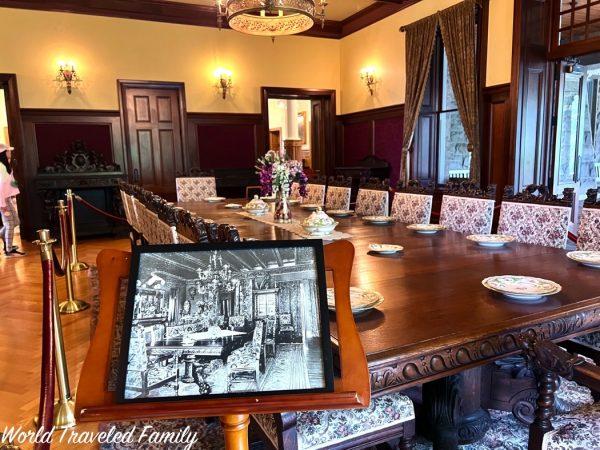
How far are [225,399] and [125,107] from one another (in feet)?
23.2

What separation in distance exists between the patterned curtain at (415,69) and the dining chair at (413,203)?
225cm

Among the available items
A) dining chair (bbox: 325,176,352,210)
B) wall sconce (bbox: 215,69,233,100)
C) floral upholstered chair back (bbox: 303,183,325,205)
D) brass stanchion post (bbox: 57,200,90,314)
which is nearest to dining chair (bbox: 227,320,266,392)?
brass stanchion post (bbox: 57,200,90,314)

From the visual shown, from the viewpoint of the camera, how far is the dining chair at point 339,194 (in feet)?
15.5

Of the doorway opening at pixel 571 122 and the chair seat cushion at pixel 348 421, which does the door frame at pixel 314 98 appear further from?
the chair seat cushion at pixel 348 421

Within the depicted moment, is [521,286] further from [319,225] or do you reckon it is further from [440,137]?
[440,137]

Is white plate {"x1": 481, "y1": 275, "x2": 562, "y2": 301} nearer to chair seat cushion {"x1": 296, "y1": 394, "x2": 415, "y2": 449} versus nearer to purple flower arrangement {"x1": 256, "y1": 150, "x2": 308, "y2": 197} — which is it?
chair seat cushion {"x1": 296, "y1": 394, "x2": 415, "y2": 449}

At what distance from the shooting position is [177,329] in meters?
0.81

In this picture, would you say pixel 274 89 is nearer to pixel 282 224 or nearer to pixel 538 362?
pixel 282 224

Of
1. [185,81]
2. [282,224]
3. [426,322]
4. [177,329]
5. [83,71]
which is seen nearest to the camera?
[177,329]

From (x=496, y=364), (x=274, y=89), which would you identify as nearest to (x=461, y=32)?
(x=274, y=89)

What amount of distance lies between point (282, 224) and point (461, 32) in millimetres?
3751

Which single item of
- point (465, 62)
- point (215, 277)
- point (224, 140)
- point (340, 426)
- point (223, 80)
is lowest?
point (340, 426)

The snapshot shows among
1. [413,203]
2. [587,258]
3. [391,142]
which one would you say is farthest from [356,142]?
[587,258]

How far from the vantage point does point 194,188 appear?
599 cm
